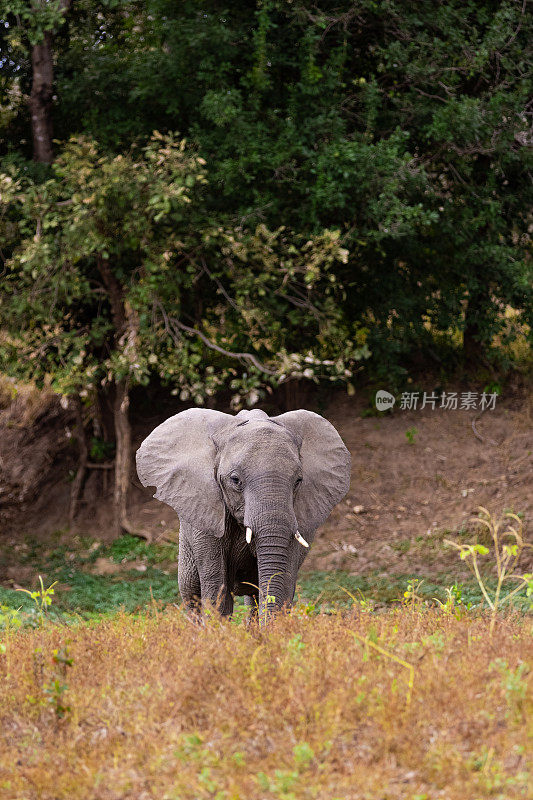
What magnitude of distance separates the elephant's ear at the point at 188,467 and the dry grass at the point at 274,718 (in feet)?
3.46

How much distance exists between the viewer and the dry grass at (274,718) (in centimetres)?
367

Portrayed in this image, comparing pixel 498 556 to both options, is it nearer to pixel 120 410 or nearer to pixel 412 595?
pixel 412 595

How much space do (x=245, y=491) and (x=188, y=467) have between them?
66cm

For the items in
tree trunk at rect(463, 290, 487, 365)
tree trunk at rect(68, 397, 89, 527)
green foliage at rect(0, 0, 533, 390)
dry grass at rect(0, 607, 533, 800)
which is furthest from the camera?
tree trunk at rect(68, 397, 89, 527)

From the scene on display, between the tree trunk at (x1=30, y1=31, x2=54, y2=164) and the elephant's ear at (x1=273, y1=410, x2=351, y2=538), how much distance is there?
8140 mm

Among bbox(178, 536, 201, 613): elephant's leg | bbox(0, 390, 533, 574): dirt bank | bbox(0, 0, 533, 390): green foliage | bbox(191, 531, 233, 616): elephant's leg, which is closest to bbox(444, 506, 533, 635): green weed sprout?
bbox(0, 390, 533, 574): dirt bank

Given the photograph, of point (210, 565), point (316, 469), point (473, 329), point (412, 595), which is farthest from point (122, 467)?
point (412, 595)

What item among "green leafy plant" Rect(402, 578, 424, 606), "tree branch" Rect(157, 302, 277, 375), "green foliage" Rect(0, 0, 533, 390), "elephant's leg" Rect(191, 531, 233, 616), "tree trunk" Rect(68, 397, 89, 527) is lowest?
"tree trunk" Rect(68, 397, 89, 527)

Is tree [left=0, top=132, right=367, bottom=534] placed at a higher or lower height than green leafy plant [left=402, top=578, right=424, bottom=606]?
higher

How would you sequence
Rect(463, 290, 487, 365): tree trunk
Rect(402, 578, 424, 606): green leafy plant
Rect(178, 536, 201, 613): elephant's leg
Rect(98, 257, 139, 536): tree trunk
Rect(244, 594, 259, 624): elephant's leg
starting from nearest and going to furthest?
Rect(244, 594, 259, 624): elephant's leg → Rect(402, 578, 424, 606): green leafy plant → Rect(178, 536, 201, 613): elephant's leg → Rect(98, 257, 139, 536): tree trunk → Rect(463, 290, 487, 365): tree trunk

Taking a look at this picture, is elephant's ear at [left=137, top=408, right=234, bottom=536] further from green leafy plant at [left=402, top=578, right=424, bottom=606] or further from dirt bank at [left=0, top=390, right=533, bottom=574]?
dirt bank at [left=0, top=390, right=533, bottom=574]

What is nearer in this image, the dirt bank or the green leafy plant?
the green leafy plant

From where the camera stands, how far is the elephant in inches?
223

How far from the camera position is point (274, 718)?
409 centimetres
